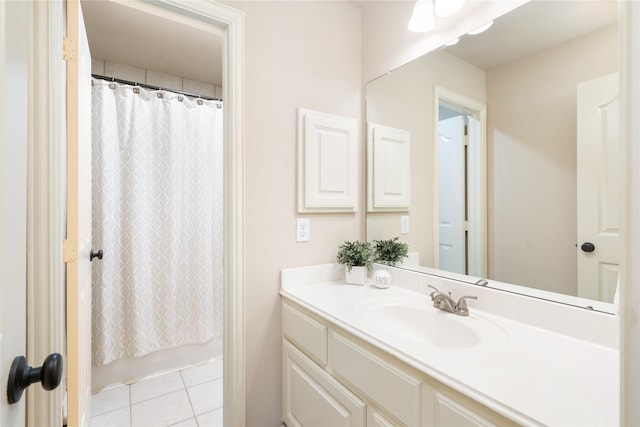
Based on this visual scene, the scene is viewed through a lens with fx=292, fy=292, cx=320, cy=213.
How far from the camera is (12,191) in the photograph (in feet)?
1.66

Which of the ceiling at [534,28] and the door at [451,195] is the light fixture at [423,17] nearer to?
the ceiling at [534,28]

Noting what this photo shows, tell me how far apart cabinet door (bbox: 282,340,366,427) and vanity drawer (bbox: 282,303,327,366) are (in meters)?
0.04

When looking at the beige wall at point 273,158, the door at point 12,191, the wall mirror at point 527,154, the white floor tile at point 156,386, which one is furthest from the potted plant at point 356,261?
the white floor tile at point 156,386

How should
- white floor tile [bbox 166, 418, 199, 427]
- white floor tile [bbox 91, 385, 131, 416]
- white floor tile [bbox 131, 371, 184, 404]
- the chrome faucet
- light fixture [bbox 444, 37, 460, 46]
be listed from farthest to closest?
white floor tile [bbox 131, 371, 184, 404]
white floor tile [bbox 91, 385, 131, 416]
white floor tile [bbox 166, 418, 199, 427]
light fixture [bbox 444, 37, 460, 46]
the chrome faucet

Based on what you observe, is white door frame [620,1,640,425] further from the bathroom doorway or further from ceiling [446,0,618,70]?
the bathroom doorway

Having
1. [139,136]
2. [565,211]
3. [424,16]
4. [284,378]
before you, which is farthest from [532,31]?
[139,136]

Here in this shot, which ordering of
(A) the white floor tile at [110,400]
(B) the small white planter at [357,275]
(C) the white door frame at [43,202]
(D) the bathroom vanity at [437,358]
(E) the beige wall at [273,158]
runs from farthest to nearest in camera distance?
1. (A) the white floor tile at [110,400]
2. (B) the small white planter at [357,275]
3. (E) the beige wall at [273,158]
4. (C) the white door frame at [43,202]
5. (D) the bathroom vanity at [437,358]

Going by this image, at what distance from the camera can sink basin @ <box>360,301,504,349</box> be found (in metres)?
1.03

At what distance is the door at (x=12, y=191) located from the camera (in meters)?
0.45

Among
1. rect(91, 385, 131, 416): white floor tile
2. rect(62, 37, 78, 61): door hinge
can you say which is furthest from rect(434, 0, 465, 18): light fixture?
rect(91, 385, 131, 416): white floor tile

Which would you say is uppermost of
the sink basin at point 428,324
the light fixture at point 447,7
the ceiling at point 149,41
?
the ceiling at point 149,41

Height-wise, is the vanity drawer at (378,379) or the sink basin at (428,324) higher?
the sink basin at (428,324)

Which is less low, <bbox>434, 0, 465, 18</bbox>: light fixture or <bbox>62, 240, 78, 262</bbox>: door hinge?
<bbox>434, 0, 465, 18</bbox>: light fixture

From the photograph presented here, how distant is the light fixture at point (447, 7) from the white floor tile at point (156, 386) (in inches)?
104
